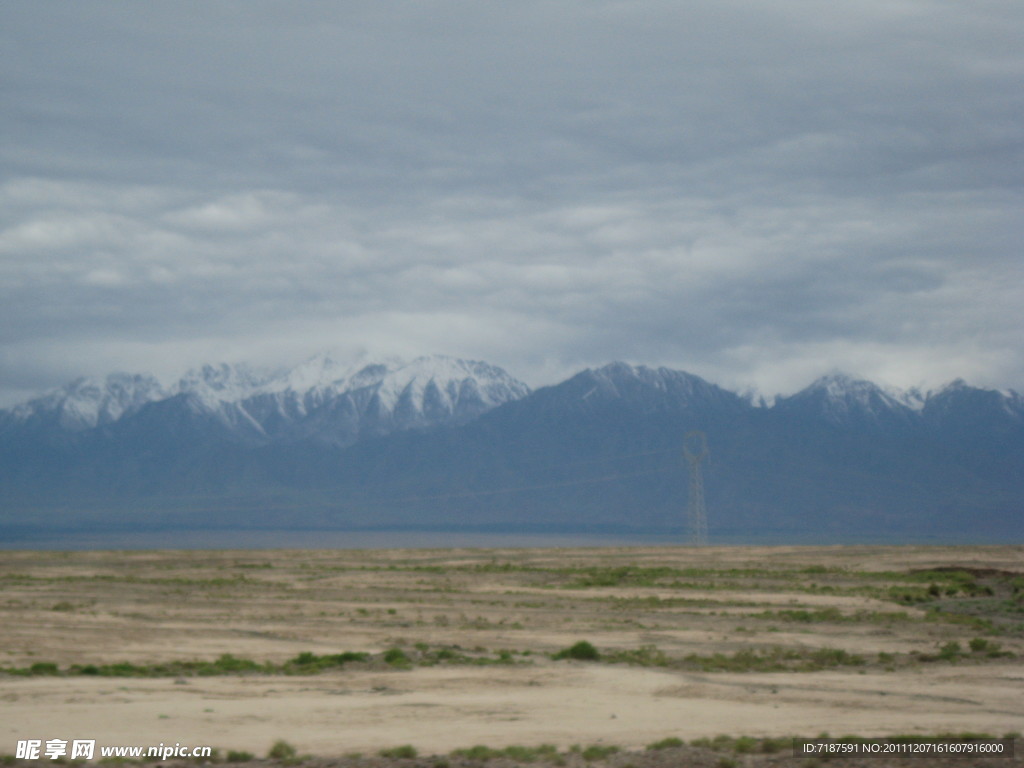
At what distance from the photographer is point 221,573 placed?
85.1 metres

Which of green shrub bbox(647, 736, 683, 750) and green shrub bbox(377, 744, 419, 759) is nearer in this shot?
green shrub bbox(377, 744, 419, 759)

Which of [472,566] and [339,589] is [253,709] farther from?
[472,566]

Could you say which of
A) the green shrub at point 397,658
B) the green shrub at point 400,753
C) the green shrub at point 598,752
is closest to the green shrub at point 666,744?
the green shrub at point 598,752

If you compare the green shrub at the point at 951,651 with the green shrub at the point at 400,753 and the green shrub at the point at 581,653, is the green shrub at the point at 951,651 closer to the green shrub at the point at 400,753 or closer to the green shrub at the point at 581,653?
the green shrub at the point at 581,653

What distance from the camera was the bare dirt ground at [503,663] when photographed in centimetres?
2695

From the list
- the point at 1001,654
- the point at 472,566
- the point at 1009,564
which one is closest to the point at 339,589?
the point at 472,566

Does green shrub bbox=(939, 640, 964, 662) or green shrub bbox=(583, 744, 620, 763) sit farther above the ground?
green shrub bbox=(583, 744, 620, 763)

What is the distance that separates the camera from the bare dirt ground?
26953 mm

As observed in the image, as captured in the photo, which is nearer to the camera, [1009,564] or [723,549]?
[1009,564]

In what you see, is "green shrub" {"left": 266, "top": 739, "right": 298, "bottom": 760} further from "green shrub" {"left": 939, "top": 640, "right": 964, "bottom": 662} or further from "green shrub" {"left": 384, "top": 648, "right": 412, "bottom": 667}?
"green shrub" {"left": 939, "top": 640, "right": 964, "bottom": 662}

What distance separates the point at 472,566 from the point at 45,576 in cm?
3235

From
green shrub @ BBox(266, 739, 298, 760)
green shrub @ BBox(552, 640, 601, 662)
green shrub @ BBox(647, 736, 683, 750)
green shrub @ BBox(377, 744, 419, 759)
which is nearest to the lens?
green shrub @ BBox(266, 739, 298, 760)

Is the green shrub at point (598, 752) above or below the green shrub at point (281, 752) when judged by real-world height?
below

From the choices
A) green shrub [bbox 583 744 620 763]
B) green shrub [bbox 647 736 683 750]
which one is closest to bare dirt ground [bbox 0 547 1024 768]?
green shrub [bbox 583 744 620 763]
